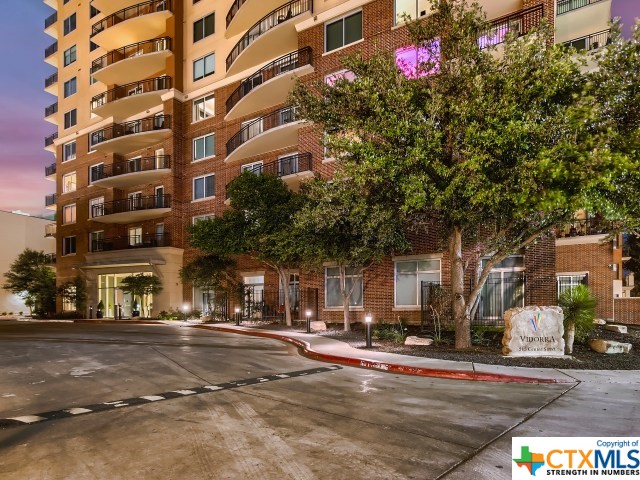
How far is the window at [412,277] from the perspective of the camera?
67.8ft

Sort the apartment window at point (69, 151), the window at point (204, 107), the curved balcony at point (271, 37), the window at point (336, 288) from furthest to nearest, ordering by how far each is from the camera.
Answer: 1. the apartment window at point (69, 151)
2. the window at point (204, 107)
3. the curved balcony at point (271, 37)
4. the window at point (336, 288)

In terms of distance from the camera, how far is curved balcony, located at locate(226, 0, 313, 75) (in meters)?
25.1

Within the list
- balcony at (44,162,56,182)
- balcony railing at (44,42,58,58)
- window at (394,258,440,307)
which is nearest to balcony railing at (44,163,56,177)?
balcony at (44,162,56,182)

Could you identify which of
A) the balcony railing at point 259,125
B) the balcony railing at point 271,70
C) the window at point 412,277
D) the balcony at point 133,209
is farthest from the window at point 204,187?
the window at point 412,277

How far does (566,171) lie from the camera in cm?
991

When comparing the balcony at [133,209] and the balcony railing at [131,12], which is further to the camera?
the balcony railing at [131,12]

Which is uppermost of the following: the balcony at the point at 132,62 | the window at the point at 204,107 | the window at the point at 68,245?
the balcony at the point at 132,62

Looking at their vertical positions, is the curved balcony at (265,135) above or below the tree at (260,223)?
above

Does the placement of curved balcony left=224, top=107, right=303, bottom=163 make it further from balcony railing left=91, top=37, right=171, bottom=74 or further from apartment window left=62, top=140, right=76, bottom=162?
apartment window left=62, top=140, right=76, bottom=162

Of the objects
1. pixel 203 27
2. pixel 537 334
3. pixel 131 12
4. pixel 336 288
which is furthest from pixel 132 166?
pixel 537 334

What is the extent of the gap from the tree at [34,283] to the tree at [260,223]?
24604mm

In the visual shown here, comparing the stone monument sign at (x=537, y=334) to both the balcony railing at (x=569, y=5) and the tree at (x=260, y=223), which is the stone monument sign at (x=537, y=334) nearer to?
the tree at (x=260, y=223)

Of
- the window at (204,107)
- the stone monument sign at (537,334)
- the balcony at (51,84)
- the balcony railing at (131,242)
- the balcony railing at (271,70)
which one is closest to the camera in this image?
the stone monument sign at (537,334)

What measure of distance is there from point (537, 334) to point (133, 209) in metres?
28.8
